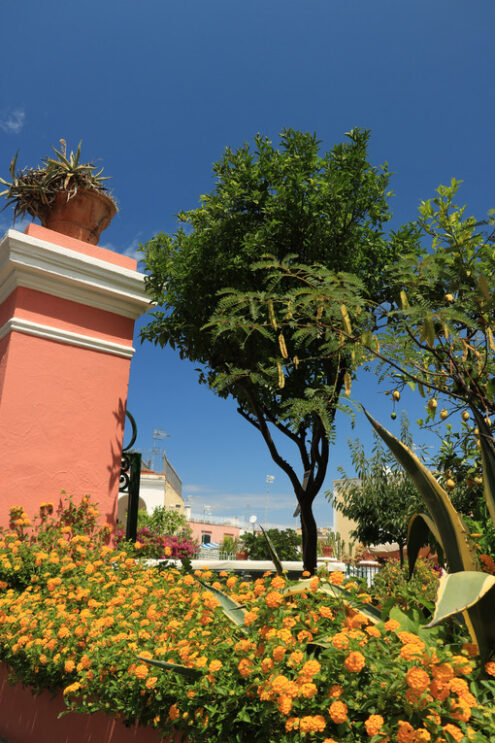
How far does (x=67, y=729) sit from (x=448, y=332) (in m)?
3.62

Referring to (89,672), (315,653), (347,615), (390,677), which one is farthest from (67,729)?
(390,677)

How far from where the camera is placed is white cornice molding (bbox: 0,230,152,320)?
5.87 metres

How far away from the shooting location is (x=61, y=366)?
610cm

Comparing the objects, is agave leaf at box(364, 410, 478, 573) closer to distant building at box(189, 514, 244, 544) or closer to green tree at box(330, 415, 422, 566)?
green tree at box(330, 415, 422, 566)

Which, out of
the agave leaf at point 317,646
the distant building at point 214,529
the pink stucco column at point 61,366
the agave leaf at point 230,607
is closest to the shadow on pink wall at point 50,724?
the agave leaf at point 230,607

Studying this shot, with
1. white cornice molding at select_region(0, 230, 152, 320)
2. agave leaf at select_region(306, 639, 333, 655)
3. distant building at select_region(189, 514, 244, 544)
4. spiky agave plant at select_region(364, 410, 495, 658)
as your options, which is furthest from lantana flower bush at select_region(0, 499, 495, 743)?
distant building at select_region(189, 514, 244, 544)

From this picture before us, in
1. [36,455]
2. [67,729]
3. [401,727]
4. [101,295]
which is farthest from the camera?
[101,295]

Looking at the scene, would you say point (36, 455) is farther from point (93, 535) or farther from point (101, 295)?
point (101, 295)

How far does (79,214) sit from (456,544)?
6119 mm

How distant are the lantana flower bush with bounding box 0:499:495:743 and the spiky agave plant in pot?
4.84 m

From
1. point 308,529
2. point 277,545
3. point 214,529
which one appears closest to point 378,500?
point 277,545

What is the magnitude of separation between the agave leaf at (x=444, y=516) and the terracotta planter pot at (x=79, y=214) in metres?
5.59

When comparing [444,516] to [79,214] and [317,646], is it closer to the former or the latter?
[317,646]

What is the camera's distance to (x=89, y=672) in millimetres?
2896
